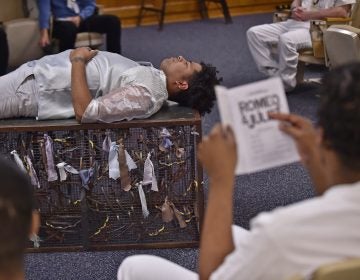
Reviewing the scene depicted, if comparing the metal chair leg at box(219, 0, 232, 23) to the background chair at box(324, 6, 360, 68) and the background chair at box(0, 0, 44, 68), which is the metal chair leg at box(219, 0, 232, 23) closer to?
the background chair at box(0, 0, 44, 68)

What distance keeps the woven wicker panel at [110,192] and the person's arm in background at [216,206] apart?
1.04m

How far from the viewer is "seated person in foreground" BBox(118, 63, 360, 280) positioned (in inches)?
39.8

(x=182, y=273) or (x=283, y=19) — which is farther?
(x=283, y=19)

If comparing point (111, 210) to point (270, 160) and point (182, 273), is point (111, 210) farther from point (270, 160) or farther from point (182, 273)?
point (270, 160)

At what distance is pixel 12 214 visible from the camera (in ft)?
3.19

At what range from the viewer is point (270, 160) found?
1.18 meters

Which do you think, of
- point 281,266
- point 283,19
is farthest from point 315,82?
point 281,266

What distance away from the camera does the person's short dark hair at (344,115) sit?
105 cm

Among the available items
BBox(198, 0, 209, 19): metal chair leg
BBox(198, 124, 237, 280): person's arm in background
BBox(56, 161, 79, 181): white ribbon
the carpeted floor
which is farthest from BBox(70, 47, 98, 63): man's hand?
BBox(198, 0, 209, 19): metal chair leg

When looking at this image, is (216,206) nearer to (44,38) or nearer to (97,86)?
(97,86)

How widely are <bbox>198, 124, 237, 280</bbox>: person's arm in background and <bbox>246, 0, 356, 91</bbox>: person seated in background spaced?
118 inches

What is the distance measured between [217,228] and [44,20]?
3382mm

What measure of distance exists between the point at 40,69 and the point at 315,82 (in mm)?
2534

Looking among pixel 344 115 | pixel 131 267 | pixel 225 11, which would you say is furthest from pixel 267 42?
pixel 344 115
